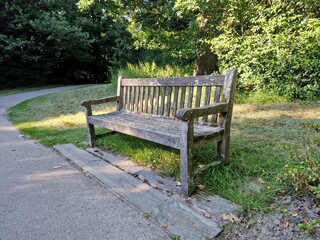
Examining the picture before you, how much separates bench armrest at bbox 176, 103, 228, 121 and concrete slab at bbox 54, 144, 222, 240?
67 centimetres

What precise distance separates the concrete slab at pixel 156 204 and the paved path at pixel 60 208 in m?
0.07

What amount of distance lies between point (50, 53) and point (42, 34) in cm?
131

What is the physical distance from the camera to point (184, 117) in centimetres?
188

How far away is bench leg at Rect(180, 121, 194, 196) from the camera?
6.32 ft

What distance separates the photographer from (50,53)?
1560cm

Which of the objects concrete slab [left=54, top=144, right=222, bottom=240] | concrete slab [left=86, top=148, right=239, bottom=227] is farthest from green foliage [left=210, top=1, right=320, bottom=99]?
concrete slab [left=54, top=144, right=222, bottom=240]

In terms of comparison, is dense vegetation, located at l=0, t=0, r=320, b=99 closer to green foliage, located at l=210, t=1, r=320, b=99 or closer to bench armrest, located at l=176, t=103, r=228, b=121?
green foliage, located at l=210, t=1, r=320, b=99

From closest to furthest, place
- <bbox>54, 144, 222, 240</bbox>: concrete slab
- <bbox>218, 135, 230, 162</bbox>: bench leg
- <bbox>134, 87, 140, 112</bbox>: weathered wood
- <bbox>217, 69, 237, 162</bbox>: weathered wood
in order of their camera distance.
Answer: <bbox>54, 144, 222, 240</bbox>: concrete slab < <bbox>217, 69, 237, 162</bbox>: weathered wood < <bbox>218, 135, 230, 162</bbox>: bench leg < <bbox>134, 87, 140, 112</bbox>: weathered wood

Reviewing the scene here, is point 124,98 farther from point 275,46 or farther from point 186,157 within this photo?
point 275,46

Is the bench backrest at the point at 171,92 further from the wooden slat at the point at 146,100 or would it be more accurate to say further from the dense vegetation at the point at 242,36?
the dense vegetation at the point at 242,36

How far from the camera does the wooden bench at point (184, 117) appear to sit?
6.48 ft

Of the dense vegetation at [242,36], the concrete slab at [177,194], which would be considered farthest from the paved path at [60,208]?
the dense vegetation at [242,36]

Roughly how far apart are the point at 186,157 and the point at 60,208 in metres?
1.09

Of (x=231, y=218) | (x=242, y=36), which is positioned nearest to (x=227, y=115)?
(x=231, y=218)
